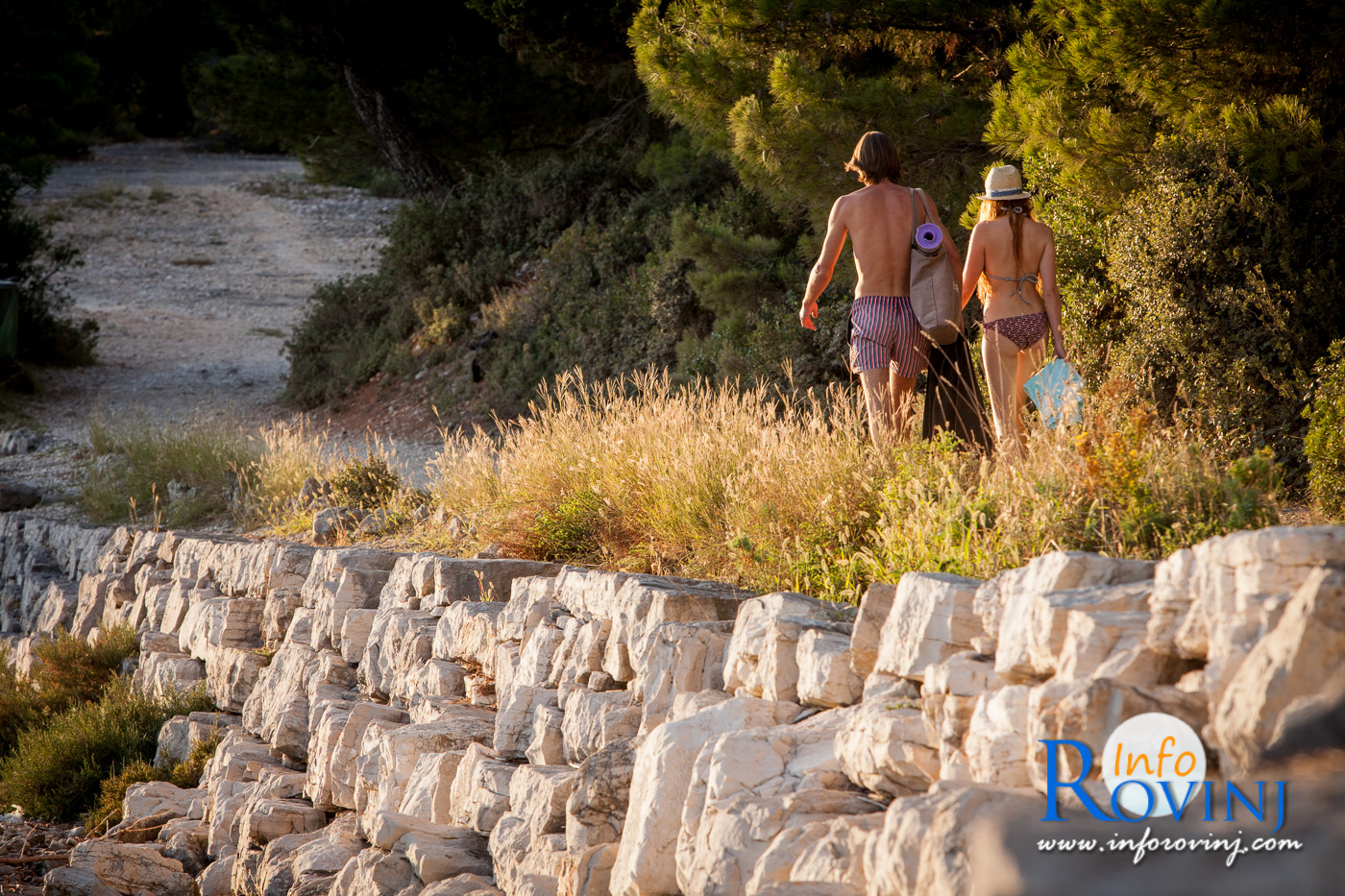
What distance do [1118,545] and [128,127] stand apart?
154 ft

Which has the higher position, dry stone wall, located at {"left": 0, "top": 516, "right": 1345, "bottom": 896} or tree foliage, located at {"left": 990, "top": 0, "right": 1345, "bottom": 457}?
tree foliage, located at {"left": 990, "top": 0, "right": 1345, "bottom": 457}

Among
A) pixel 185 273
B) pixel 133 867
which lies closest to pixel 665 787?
pixel 133 867

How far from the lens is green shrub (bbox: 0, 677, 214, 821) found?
284 inches

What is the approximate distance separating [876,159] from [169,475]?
8017mm

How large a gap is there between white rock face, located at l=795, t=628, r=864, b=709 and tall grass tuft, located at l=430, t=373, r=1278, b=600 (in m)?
0.47

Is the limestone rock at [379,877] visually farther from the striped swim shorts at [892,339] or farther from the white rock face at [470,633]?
the striped swim shorts at [892,339]

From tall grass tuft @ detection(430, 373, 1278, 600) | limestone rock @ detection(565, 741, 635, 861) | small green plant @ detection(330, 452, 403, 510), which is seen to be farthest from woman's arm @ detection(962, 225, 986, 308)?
small green plant @ detection(330, 452, 403, 510)

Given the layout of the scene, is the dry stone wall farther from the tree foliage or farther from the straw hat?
the tree foliage

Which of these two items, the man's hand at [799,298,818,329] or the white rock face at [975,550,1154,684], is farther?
the man's hand at [799,298,818,329]

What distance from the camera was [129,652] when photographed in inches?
352

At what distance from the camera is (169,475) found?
10797mm

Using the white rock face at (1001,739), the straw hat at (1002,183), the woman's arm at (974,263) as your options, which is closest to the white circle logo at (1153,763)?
the white rock face at (1001,739)

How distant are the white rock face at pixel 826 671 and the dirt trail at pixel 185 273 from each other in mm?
8619

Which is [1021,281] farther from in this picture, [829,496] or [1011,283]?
[829,496]
